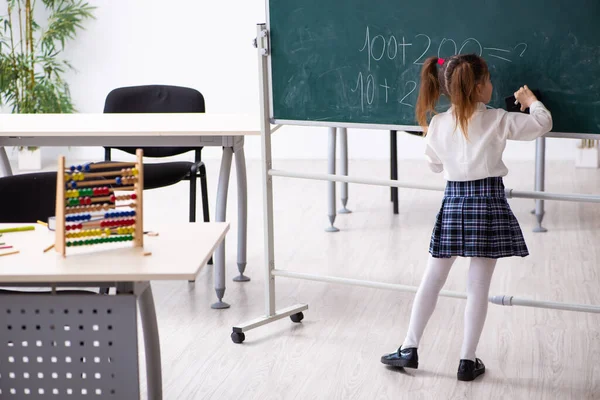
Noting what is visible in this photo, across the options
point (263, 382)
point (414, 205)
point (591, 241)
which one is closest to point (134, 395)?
point (263, 382)

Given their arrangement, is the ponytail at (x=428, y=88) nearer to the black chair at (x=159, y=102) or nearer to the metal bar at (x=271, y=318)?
the metal bar at (x=271, y=318)

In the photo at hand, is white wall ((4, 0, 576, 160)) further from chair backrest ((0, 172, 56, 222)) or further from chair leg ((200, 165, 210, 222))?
chair backrest ((0, 172, 56, 222))

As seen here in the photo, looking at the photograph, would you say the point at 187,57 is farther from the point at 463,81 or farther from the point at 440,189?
the point at 463,81

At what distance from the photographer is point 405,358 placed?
2.90 meters

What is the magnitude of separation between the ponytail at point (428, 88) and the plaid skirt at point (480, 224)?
0.28m

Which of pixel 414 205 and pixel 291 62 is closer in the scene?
pixel 291 62

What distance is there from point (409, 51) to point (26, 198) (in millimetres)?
1375

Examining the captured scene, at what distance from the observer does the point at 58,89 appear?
22.9ft

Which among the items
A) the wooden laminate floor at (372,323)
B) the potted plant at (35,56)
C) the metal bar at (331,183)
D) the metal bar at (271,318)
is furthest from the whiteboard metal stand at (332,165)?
the potted plant at (35,56)

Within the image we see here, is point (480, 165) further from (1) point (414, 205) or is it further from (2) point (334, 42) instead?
(1) point (414, 205)

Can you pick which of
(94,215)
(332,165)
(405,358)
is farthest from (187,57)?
(94,215)

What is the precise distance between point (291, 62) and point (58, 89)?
4.30m

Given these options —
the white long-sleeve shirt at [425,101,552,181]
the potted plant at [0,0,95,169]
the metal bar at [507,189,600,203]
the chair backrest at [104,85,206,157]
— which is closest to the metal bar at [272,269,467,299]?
the metal bar at [507,189,600,203]

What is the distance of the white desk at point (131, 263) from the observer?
196 centimetres
